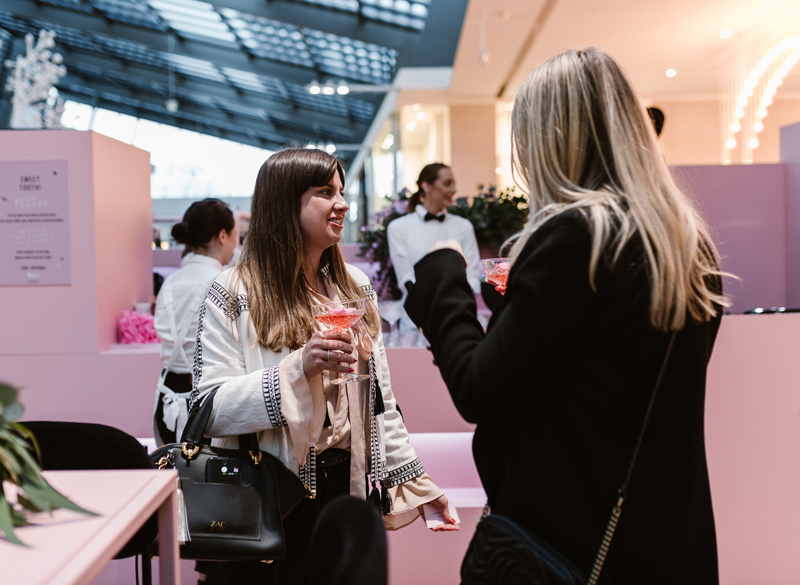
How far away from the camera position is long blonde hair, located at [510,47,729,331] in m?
0.94

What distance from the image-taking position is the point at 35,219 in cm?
302

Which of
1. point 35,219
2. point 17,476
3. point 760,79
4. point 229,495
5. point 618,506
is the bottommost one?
point 229,495

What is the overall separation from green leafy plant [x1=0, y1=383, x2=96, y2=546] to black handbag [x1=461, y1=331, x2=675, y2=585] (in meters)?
0.54

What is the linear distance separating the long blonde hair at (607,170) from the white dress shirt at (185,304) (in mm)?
1870

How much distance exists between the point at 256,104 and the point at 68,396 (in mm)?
14160

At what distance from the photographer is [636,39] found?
28.9ft

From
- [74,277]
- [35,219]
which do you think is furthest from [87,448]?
[35,219]

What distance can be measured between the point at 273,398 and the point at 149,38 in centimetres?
1264

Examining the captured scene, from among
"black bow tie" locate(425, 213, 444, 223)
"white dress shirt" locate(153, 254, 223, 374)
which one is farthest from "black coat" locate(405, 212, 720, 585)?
"black bow tie" locate(425, 213, 444, 223)

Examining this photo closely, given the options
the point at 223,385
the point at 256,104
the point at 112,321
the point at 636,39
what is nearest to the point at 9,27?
the point at 256,104

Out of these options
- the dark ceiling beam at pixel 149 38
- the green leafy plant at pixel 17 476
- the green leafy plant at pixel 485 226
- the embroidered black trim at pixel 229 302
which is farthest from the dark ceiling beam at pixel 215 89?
the green leafy plant at pixel 17 476

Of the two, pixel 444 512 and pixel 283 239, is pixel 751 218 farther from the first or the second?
pixel 283 239

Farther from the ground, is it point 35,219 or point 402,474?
point 35,219

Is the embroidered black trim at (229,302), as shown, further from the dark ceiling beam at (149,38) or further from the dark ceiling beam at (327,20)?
the dark ceiling beam at (149,38)
